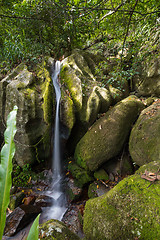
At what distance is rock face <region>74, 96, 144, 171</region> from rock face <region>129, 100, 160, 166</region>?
1.18ft

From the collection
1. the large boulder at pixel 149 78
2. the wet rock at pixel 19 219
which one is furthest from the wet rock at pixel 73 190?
the large boulder at pixel 149 78

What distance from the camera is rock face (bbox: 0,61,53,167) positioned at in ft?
13.6

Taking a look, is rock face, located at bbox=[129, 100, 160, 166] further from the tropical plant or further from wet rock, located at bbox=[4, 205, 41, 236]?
the tropical plant

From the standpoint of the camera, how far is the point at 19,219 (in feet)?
9.94

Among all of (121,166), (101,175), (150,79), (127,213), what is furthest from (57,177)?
(150,79)

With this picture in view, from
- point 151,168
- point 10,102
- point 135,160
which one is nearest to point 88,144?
point 135,160

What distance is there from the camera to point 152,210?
1739 mm

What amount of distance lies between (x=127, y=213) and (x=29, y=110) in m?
3.66

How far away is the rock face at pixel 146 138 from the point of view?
3.22 metres

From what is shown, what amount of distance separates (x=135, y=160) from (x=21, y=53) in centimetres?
570

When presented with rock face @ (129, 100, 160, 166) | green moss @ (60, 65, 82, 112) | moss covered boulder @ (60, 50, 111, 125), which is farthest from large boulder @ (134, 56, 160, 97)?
green moss @ (60, 65, 82, 112)

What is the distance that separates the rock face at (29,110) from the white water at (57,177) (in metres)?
0.31

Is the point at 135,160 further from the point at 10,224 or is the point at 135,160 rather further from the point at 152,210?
the point at 10,224

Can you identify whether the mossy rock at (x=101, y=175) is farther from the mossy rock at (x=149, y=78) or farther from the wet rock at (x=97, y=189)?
the mossy rock at (x=149, y=78)
